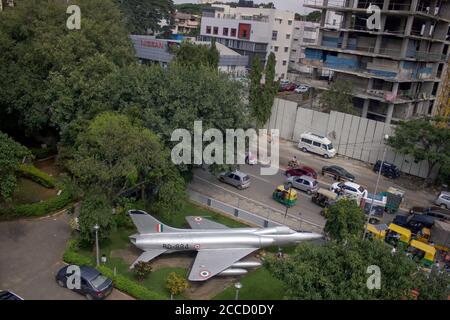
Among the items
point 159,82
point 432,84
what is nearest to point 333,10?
point 432,84

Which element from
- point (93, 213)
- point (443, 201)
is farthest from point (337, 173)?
point (93, 213)

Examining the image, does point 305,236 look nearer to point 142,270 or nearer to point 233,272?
point 233,272

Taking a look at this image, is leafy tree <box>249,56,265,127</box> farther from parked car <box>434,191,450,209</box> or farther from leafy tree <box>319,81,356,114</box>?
parked car <box>434,191,450,209</box>

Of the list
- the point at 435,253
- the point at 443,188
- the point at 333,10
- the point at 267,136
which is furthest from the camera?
the point at 333,10

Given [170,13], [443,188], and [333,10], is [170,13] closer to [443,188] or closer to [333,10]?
[333,10]

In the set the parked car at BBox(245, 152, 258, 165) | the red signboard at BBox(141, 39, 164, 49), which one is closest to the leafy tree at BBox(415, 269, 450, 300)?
the parked car at BBox(245, 152, 258, 165)

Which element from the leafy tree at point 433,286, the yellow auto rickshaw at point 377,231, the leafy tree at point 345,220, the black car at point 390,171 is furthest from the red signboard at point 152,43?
the leafy tree at point 433,286
